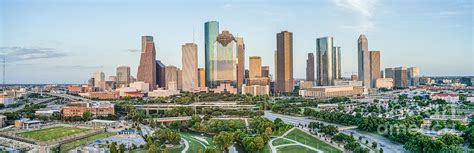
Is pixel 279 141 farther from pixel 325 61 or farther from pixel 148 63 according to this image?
pixel 325 61

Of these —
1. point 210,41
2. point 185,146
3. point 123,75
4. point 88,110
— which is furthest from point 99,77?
point 185,146

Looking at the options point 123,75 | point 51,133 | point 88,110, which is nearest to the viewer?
point 51,133

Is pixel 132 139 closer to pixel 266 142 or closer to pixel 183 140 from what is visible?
pixel 183 140

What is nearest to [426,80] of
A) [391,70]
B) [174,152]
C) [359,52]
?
[391,70]

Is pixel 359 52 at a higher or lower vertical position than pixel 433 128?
higher

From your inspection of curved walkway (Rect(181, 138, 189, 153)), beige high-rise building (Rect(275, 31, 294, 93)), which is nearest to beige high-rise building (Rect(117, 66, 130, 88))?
beige high-rise building (Rect(275, 31, 294, 93))

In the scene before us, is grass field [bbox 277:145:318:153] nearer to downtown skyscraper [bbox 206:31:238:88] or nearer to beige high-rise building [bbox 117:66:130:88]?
downtown skyscraper [bbox 206:31:238:88]
